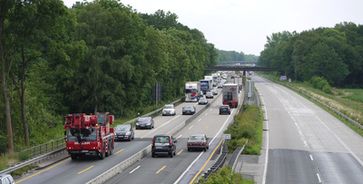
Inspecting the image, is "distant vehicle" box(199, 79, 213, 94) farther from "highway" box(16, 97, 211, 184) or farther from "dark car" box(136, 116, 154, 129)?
"highway" box(16, 97, 211, 184)

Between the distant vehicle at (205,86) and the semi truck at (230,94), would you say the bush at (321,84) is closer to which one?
the distant vehicle at (205,86)

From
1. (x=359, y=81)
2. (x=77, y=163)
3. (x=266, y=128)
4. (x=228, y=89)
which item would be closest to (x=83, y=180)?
(x=77, y=163)

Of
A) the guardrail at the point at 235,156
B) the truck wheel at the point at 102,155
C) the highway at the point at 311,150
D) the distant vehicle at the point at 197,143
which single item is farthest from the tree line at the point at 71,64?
the highway at the point at 311,150

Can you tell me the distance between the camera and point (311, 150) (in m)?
50.6

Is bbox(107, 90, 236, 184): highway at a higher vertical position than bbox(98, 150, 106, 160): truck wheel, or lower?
lower

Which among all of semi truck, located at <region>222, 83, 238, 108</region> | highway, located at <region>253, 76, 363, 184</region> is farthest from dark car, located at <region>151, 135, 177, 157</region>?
semi truck, located at <region>222, 83, 238, 108</region>

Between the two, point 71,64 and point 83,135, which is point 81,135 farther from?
point 71,64

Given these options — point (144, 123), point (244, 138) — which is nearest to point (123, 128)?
point (144, 123)

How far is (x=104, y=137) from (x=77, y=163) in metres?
2.97

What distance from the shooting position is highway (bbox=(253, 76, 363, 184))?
36.8 m

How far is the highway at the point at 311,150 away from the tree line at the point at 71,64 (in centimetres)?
1716

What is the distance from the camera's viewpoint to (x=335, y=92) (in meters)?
166

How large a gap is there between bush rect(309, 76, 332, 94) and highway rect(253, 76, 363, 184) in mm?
75891

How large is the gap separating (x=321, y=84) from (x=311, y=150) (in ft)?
402
